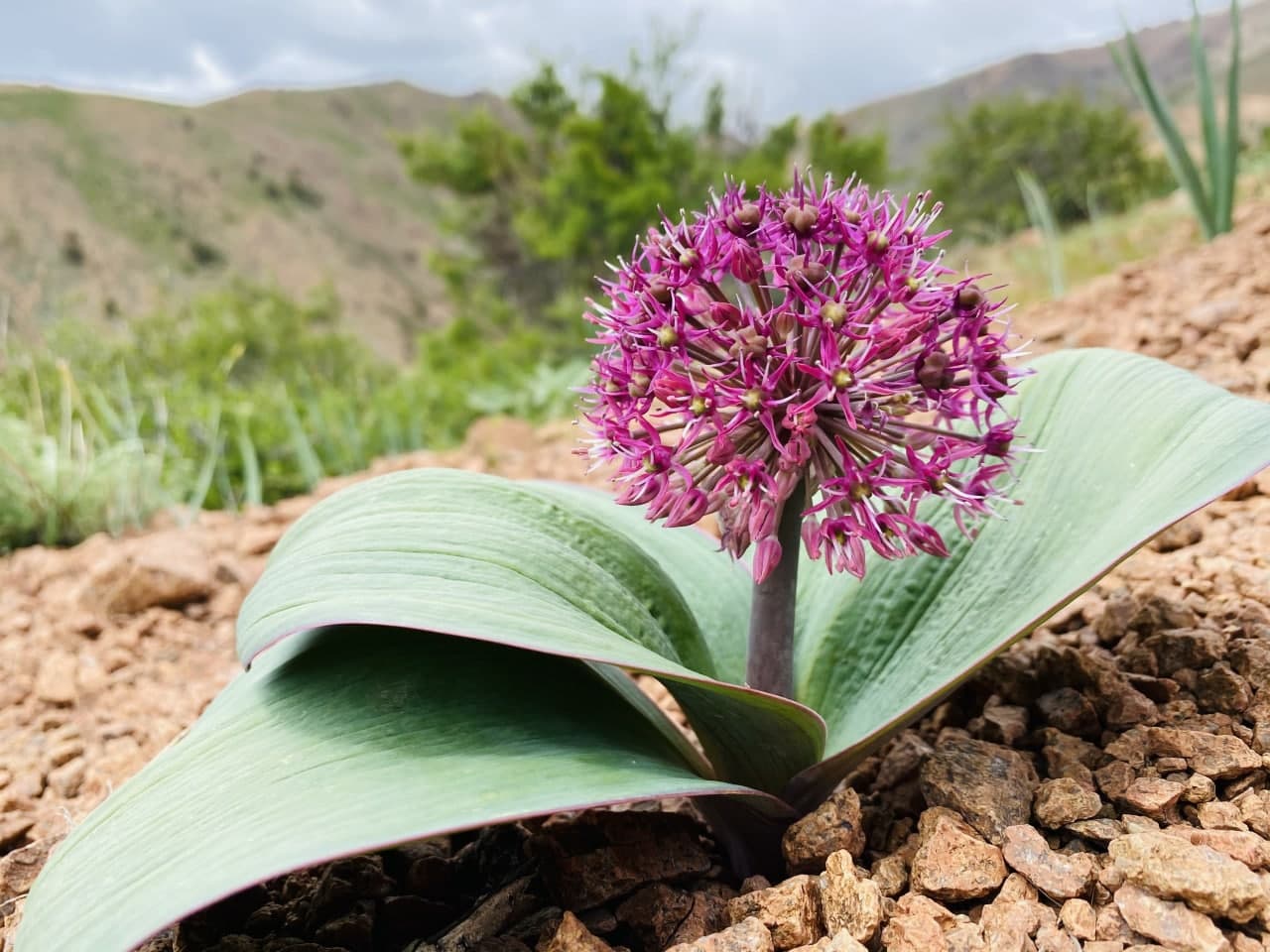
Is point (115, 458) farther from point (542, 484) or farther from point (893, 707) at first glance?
point (893, 707)

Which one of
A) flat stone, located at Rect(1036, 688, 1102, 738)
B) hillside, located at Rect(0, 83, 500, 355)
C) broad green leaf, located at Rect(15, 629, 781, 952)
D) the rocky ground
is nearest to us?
broad green leaf, located at Rect(15, 629, 781, 952)

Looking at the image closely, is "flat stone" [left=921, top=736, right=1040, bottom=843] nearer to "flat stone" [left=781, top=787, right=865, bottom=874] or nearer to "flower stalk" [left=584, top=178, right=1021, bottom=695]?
"flat stone" [left=781, top=787, right=865, bottom=874]

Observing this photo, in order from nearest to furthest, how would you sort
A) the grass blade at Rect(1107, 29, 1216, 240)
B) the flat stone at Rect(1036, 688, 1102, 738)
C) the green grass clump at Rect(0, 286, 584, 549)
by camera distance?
the flat stone at Rect(1036, 688, 1102, 738) → the green grass clump at Rect(0, 286, 584, 549) → the grass blade at Rect(1107, 29, 1216, 240)

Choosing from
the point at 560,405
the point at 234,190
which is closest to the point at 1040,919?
the point at 560,405

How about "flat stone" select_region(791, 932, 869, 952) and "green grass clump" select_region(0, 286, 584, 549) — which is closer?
"flat stone" select_region(791, 932, 869, 952)

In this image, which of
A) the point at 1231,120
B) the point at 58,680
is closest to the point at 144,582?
the point at 58,680

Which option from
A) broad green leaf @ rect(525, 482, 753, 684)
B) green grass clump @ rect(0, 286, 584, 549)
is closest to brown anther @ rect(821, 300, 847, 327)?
broad green leaf @ rect(525, 482, 753, 684)

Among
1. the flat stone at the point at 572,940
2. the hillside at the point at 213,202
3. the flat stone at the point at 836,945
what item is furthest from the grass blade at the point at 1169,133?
the hillside at the point at 213,202
